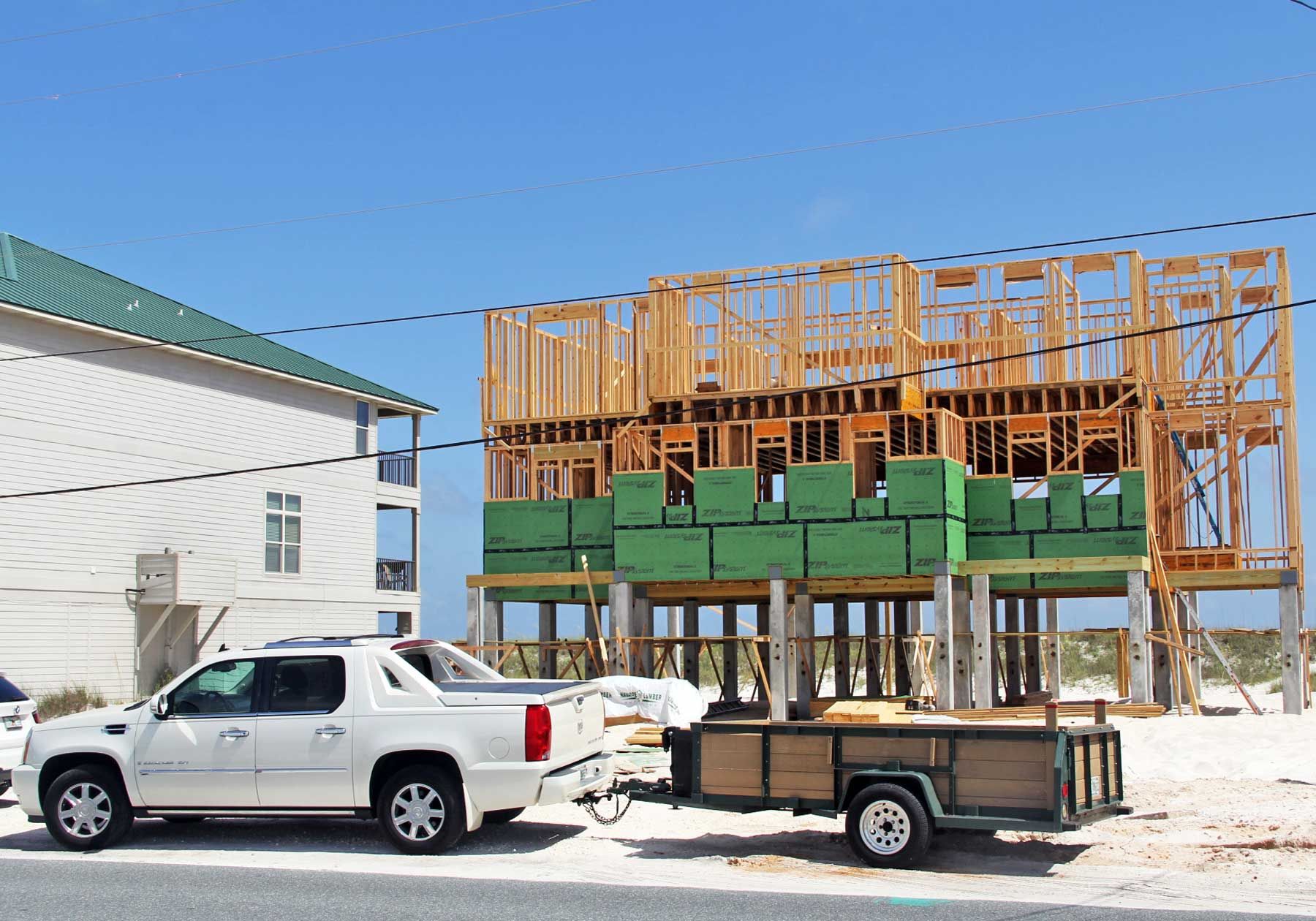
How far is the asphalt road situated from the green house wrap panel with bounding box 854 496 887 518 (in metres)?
16.6

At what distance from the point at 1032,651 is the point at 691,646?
8455 mm

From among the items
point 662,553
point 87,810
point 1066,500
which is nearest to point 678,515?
point 662,553

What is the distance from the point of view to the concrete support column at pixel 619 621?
28266mm

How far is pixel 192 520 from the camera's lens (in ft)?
116

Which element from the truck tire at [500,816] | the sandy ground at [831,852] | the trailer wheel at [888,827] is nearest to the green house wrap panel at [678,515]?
the sandy ground at [831,852]

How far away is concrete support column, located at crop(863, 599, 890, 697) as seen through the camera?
33688 millimetres

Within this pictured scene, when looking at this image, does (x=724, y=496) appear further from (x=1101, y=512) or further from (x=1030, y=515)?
(x=1101, y=512)

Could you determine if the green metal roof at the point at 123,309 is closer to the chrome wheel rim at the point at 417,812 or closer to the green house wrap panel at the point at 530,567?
the green house wrap panel at the point at 530,567

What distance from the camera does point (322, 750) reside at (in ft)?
41.2

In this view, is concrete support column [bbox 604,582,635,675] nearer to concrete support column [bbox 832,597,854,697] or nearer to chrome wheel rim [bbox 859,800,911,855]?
concrete support column [bbox 832,597,854,697]

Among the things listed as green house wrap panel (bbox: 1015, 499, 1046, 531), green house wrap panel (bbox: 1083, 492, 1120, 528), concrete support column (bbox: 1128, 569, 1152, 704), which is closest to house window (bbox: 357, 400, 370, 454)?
green house wrap panel (bbox: 1015, 499, 1046, 531)

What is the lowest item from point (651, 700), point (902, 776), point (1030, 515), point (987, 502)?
point (651, 700)

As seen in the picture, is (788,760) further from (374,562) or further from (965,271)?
(374,562)

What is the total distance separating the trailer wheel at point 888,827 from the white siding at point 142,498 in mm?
23437
